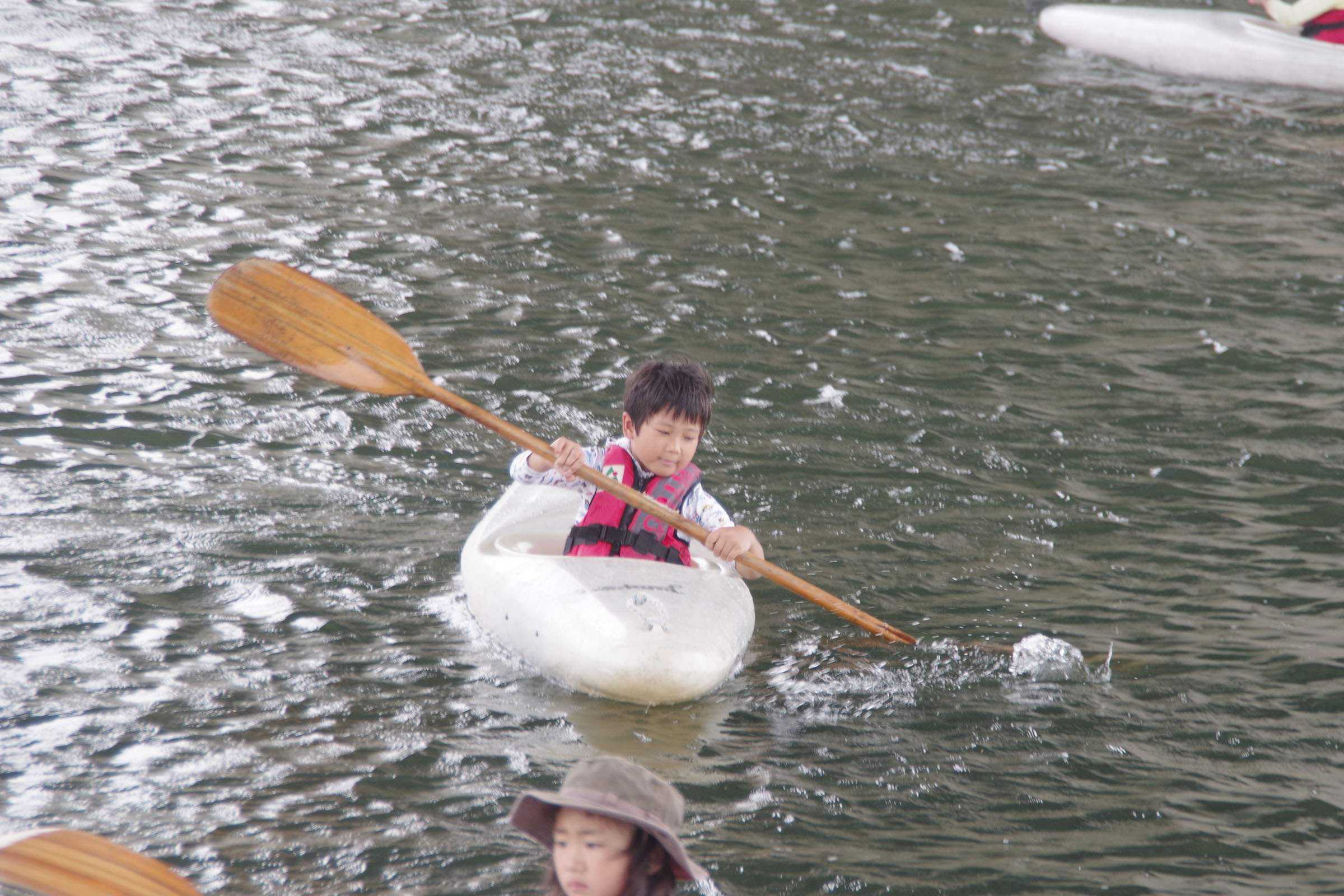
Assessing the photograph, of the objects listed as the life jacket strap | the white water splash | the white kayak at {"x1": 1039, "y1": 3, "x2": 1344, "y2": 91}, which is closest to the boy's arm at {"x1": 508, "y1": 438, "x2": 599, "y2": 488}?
the life jacket strap

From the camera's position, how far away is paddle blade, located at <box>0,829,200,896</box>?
1838mm

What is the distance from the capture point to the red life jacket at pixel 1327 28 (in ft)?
34.1

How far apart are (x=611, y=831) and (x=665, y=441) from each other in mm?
1700

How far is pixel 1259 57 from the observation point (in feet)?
34.0

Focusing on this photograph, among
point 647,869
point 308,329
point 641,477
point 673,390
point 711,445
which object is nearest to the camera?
point 647,869

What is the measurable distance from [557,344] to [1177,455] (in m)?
2.60

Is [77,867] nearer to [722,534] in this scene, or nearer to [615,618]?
[615,618]

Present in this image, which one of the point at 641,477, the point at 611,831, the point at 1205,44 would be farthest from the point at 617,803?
the point at 1205,44

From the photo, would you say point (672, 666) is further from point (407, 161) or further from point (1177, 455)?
point (407, 161)

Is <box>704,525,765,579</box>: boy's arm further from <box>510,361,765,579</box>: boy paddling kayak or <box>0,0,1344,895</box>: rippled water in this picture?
<box>0,0,1344,895</box>: rippled water

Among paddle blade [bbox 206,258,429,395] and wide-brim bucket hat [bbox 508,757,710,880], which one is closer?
wide-brim bucket hat [bbox 508,757,710,880]

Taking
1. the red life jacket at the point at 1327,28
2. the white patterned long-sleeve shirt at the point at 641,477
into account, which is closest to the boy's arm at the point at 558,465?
the white patterned long-sleeve shirt at the point at 641,477

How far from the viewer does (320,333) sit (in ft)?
12.9

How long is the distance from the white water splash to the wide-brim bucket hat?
195 cm
